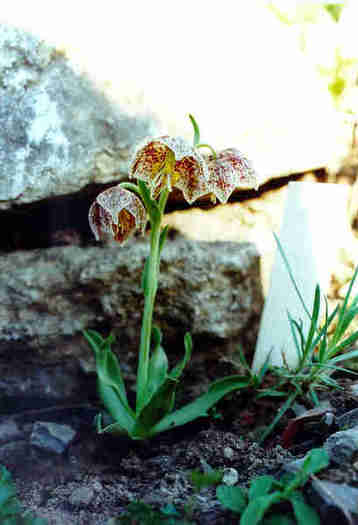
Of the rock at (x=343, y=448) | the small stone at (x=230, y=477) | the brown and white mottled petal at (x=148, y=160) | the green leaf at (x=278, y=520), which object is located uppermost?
the brown and white mottled petal at (x=148, y=160)

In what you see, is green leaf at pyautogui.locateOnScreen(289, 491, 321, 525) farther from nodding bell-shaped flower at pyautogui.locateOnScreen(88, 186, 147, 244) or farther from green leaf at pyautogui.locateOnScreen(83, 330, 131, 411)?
nodding bell-shaped flower at pyautogui.locateOnScreen(88, 186, 147, 244)

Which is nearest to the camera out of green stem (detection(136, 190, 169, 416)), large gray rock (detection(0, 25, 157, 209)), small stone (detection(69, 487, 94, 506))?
small stone (detection(69, 487, 94, 506))

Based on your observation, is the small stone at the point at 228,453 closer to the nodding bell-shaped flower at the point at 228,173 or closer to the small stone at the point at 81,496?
the small stone at the point at 81,496

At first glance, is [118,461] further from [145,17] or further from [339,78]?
[339,78]

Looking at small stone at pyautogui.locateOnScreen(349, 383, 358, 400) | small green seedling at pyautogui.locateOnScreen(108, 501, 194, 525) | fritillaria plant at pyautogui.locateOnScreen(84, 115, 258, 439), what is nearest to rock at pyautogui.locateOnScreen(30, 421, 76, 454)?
fritillaria plant at pyautogui.locateOnScreen(84, 115, 258, 439)

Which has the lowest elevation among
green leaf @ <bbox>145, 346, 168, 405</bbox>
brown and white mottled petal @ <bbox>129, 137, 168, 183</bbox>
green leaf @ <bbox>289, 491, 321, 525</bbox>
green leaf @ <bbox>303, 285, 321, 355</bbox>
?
green leaf @ <bbox>289, 491, 321, 525</bbox>

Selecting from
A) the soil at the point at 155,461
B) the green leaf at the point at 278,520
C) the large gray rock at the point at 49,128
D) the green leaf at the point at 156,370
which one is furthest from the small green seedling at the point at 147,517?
the large gray rock at the point at 49,128
